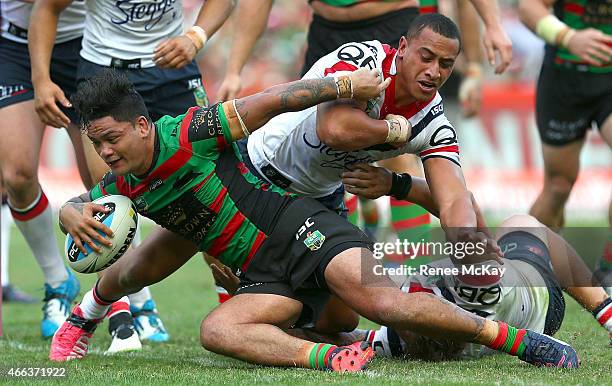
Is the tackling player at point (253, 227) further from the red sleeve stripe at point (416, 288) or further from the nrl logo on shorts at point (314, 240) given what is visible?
the red sleeve stripe at point (416, 288)

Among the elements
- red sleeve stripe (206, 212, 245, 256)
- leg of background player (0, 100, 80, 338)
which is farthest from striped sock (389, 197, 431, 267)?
leg of background player (0, 100, 80, 338)

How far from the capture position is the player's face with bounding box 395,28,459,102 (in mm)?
5301

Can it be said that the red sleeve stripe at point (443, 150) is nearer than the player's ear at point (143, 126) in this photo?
No

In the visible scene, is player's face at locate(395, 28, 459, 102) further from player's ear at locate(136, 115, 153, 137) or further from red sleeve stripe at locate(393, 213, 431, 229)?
red sleeve stripe at locate(393, 213, 431, 229)

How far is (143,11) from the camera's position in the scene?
6355mm

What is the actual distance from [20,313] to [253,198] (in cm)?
333

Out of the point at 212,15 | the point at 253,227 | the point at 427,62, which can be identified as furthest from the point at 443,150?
the point at 212,15

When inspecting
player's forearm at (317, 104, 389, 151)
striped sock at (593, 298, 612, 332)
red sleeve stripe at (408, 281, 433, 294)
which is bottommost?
striped sock at (593, 298, 612, 332)

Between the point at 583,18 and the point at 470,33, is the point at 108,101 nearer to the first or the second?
the point at 470,33

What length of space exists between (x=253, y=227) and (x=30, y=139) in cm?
179

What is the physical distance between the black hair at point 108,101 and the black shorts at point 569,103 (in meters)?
3.52

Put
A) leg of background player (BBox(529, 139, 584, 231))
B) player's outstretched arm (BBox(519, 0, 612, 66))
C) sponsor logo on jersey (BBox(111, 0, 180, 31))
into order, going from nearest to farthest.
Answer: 1. sponsor logo on jersey (BBox(111, 0, 180, 31))
2. player's outstretched arm (BBox(519, 0, 612, 66))
3. leg of background player (BBox(529, 139, 584, 231))

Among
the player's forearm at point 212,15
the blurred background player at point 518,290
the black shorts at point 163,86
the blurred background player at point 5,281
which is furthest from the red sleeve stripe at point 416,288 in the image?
the blurred background player at point 5,281

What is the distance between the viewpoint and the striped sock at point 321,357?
16.1ft
